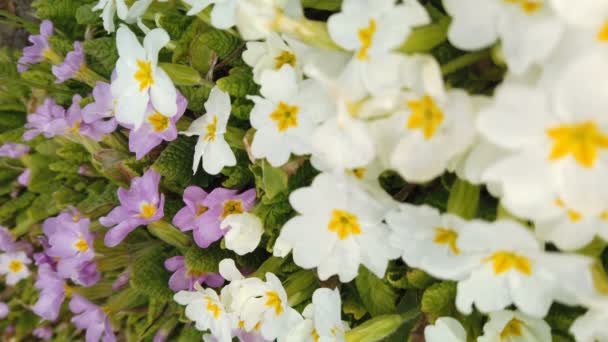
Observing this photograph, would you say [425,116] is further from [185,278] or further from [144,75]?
[185,278]

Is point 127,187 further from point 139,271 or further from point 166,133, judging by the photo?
point 166,133

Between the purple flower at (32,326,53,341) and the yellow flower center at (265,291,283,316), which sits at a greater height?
the yellow flower center at (265,291,283,316)

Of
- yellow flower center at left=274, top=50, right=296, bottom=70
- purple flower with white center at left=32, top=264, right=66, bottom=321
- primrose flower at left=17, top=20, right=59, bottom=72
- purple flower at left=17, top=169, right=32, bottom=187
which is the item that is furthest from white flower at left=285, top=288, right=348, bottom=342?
purple flower at left=17, top=169, right=32, bottom=187

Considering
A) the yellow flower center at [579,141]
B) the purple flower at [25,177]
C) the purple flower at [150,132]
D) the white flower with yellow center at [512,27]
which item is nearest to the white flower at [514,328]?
the yellow flower center at [579,141]

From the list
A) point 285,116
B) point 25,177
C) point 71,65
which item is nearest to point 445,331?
point 285,116

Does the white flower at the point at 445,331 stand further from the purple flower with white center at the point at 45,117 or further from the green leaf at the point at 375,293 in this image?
the purple flower with white center at the point at 45,117

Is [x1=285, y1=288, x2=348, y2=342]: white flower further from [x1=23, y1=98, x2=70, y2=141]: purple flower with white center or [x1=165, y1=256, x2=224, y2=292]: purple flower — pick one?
[x1=23, y1=98, x2=70, y2=141]: purple flower with white center
